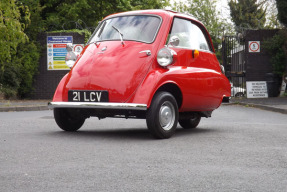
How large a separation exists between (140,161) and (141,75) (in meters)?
2.01

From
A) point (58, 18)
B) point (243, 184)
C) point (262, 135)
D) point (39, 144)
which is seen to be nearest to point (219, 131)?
point (262, 135)

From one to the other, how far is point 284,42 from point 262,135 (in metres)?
15.4

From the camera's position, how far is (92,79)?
7.28 meters

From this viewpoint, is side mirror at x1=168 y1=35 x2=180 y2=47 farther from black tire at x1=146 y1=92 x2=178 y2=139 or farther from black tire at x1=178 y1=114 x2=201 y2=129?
black tire at x1=178 y1=114 x2=201 y2=129

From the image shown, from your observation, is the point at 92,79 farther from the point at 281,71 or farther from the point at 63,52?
the point at 281,71

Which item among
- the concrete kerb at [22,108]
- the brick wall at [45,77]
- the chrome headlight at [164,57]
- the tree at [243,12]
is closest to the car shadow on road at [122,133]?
the chrome headlight at [164,57]

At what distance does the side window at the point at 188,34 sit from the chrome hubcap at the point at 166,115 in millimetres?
1154

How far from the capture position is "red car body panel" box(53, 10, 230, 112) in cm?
703

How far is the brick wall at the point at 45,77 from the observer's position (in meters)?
22.9

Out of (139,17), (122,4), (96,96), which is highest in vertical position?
(122,4)

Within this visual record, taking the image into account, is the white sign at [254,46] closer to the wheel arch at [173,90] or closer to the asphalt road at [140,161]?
the asphalt road at [140,161]

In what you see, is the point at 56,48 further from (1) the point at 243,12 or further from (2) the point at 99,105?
(1) the point at 243,12

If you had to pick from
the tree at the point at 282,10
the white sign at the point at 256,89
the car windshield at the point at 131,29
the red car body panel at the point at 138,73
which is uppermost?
the tree at the point at 282,10

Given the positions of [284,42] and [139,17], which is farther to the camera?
[284,42]
